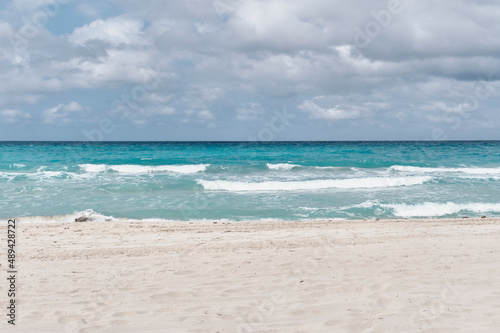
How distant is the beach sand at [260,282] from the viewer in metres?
4.73

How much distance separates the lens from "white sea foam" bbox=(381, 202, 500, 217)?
15180mm

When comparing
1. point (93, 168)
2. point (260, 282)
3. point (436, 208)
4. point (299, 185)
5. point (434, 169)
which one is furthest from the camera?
point (434, 169)

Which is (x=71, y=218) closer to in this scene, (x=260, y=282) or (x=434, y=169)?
(x=260, y=282)

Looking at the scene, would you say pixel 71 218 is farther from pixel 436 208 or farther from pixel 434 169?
pixel 434 169

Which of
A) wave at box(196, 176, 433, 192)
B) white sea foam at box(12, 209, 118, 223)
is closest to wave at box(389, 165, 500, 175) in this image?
wave at box(196, 176, 433, 192)

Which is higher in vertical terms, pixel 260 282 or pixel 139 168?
pixel 139 168

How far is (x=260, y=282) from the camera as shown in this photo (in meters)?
6.14

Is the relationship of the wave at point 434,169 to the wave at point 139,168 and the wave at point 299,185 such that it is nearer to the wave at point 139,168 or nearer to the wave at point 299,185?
the wave at point 299,185

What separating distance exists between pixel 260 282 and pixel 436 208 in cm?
1172

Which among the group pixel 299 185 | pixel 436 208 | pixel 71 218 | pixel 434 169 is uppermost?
pixel 434 169

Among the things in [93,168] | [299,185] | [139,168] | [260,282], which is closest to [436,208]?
[299,185]

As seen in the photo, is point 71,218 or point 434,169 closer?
point 71,218

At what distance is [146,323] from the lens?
15.6 ft

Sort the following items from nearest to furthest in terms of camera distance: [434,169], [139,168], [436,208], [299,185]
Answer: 1. [436,208]
2. [299,185]
3. [434,169]
4. [139,168]
